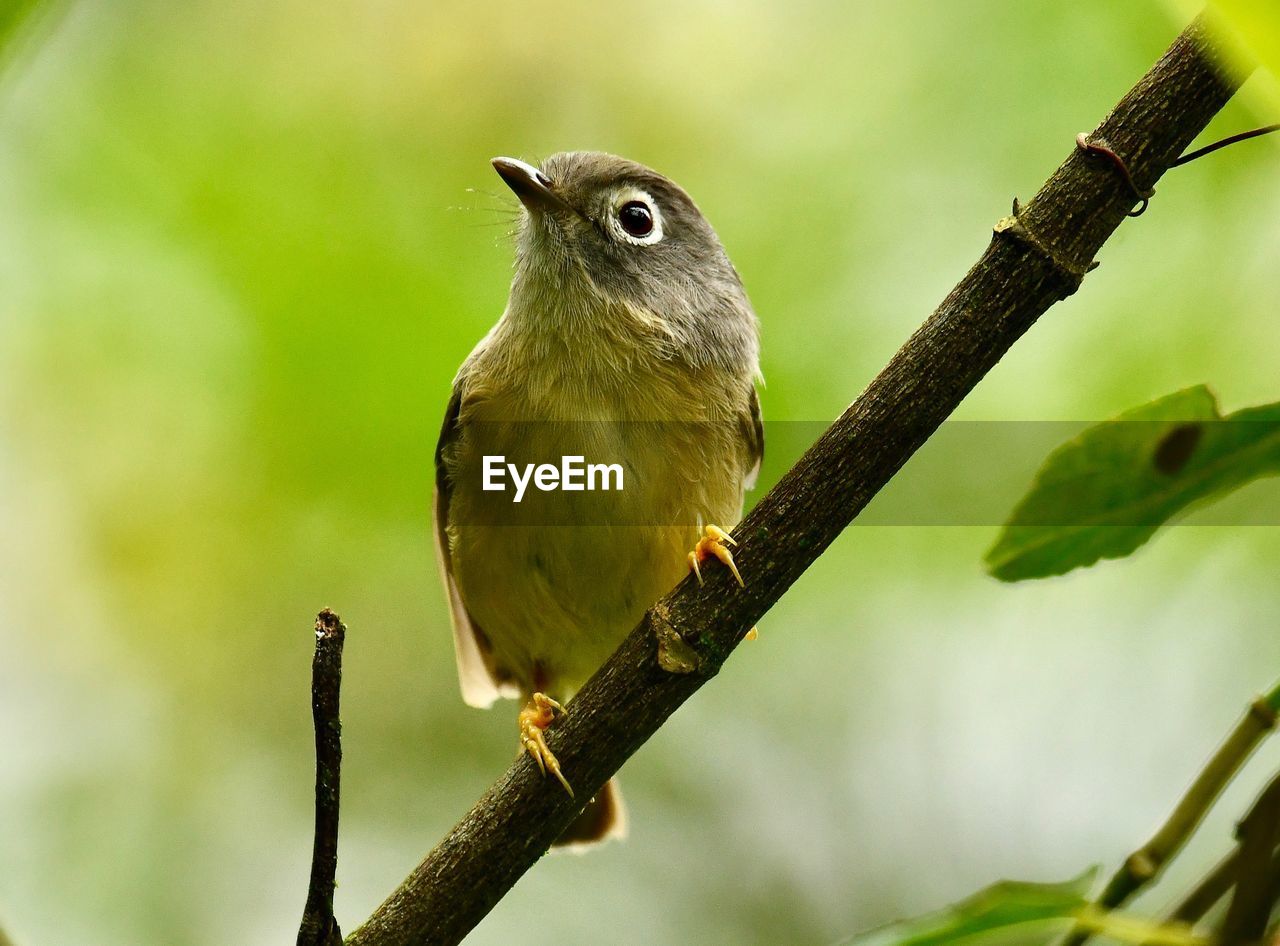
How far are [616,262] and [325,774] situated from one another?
239cm

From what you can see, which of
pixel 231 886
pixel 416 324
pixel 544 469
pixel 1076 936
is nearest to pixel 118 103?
pixel 416 324

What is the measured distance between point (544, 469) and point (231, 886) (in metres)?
4.24

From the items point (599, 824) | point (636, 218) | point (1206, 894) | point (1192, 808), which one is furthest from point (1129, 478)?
point (599, 824)

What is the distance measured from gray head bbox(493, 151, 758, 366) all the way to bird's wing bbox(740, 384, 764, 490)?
16 cm

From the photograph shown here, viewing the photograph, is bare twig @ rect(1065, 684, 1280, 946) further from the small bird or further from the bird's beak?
the bird's beak

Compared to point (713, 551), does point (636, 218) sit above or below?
above

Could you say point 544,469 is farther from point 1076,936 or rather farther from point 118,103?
point 118,103

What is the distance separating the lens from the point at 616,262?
4.22 m

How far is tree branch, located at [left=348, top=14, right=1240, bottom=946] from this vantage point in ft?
7.77

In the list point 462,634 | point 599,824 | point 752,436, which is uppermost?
point 752,436

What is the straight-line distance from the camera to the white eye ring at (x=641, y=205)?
4.29 m

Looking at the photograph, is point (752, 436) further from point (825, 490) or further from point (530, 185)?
point (825, 490)

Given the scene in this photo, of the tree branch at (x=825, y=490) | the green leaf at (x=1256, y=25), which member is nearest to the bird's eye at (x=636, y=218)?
the tree branch at (x=825, y=490)

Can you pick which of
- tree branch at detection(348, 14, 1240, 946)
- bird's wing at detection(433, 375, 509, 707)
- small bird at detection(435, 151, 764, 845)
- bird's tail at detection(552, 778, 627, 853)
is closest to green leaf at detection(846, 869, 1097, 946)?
tree branch at detection(348, 14, 1240, 946)
